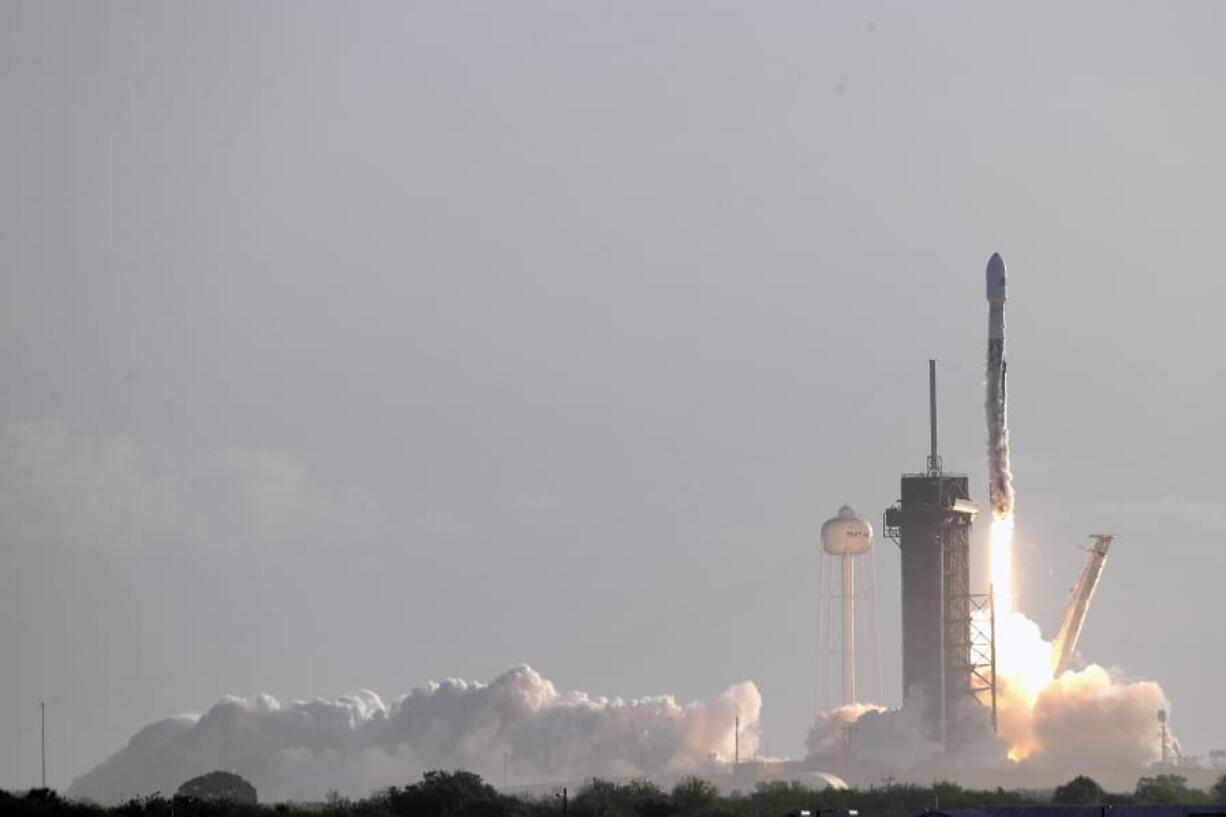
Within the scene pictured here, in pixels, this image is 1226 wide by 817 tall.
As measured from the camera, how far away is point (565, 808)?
18750 centimetres

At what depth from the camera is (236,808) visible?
644 ft

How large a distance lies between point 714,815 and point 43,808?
129ft

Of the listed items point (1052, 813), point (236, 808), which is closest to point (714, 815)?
point (236, 808)

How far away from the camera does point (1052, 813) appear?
15562cm

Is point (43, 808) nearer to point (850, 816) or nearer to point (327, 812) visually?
point (327, 812)

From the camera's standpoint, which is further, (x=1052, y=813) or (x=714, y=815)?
(x=714, y=815)

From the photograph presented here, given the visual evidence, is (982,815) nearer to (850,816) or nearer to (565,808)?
(850,816)

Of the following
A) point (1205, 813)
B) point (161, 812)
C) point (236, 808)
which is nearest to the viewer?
point (1205, 813)

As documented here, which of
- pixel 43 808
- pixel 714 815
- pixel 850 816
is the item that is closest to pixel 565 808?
pixel 714 815

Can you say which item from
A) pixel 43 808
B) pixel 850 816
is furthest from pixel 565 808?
pixel 850 816

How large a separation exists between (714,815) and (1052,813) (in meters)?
46.6

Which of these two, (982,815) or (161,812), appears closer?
(982,815)

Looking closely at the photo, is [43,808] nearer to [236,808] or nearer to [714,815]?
[236,808]

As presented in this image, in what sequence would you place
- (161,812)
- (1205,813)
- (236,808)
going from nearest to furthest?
(1205,813), (161,812), (236,808)
